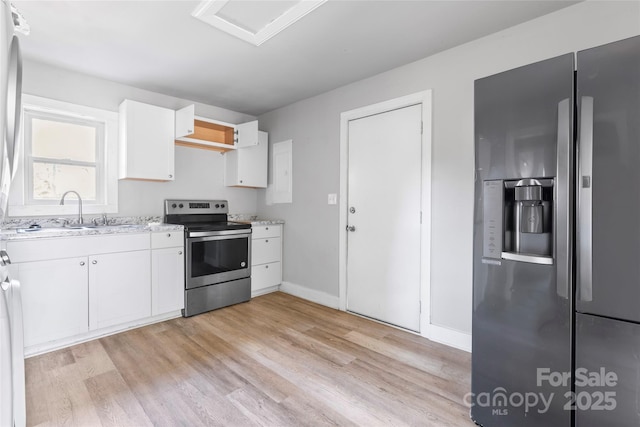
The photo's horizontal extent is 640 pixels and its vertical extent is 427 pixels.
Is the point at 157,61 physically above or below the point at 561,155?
above

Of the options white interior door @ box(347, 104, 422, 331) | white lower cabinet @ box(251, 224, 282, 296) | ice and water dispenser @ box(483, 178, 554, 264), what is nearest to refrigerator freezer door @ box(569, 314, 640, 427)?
ice and water dispenser @ box(483, 178, 554, 264)

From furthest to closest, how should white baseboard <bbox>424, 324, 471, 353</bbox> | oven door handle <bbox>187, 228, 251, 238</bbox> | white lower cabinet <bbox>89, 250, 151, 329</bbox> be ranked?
1. oven door handle <bbox>187, 228, 251, 238</bbox>
2. white lower cabinet <bbox>89, 250, 151, 329</bbox>
3. white baseboard <bbox>424, 324, 471, 353</bbox>

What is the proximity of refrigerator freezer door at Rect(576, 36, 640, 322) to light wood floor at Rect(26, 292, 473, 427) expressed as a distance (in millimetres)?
966

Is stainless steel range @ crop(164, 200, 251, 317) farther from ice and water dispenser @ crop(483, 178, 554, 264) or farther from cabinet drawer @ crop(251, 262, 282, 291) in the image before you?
ice and water dispenser @ crop(483, 178, 554, 264)

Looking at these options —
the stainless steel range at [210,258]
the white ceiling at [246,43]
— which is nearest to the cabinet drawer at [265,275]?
the stainless steel range at [210,258]

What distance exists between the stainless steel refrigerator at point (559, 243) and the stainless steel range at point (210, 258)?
2.52 meters

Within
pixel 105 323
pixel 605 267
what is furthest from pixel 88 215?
pixel 605 267

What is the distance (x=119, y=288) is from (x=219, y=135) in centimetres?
209

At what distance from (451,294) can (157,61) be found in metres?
3.19

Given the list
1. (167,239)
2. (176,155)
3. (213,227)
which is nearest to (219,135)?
(176,155)

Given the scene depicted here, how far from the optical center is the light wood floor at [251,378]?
1663 millimetres

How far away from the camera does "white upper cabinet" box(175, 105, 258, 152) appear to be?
11.5ft

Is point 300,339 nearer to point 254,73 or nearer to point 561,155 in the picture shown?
point 561,155

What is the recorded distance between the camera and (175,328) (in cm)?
279
